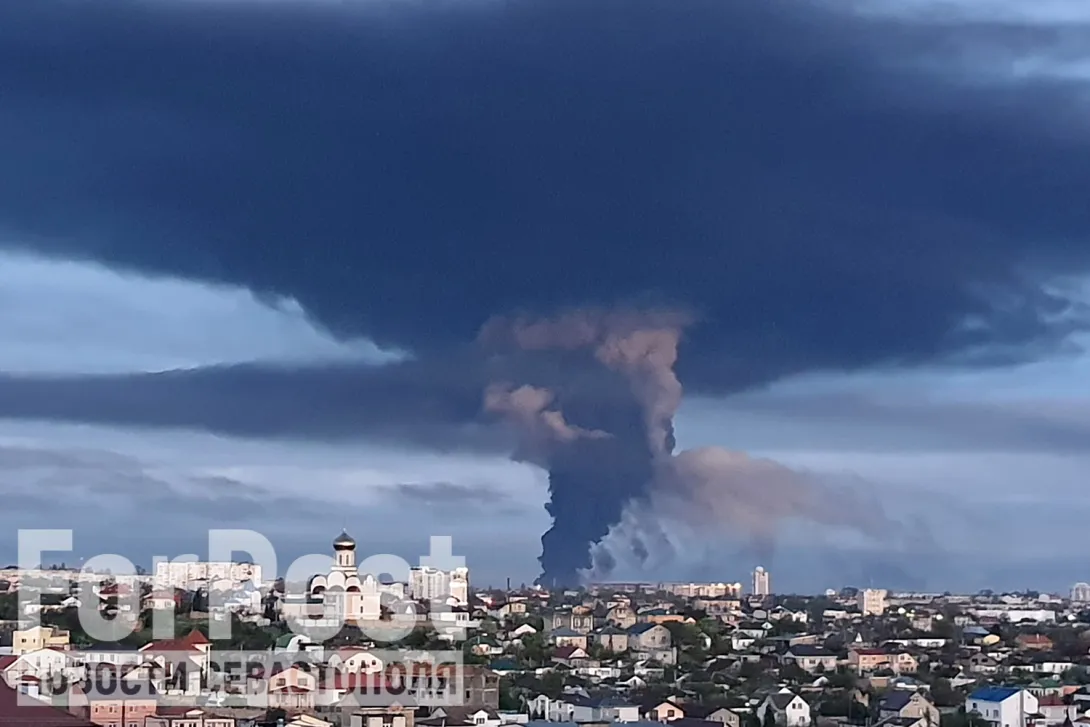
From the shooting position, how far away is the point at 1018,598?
128125 millimetres

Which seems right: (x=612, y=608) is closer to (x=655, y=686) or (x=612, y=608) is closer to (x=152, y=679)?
(x=655, y=686)

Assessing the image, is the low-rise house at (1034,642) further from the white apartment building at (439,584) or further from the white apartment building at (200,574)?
the white apartment building at (200,574)

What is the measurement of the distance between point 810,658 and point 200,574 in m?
35.1

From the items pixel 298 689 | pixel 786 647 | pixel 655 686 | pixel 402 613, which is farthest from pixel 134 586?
pixel 298 689

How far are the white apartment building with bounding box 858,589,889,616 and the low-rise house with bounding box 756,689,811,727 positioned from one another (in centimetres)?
5833

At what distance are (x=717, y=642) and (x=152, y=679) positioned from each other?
3053 cm

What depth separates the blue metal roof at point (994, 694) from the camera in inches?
1522

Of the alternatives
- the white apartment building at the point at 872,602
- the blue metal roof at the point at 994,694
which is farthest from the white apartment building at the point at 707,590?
the blue metal roof at the point at 994,694

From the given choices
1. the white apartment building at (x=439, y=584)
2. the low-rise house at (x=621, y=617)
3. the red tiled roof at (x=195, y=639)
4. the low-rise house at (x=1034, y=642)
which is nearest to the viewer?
the red tiled roof at (x=195, y=639)

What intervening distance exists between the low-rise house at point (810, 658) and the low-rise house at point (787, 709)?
38.3 feet

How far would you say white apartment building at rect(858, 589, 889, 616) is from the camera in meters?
98.8

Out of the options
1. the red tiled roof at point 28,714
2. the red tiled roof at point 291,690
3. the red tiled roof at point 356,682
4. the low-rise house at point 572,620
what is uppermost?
the low-rise house at point 572,620

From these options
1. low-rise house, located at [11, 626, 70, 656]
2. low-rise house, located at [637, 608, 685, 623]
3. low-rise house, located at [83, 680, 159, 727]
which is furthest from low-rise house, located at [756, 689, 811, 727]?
low-rise house, located at [637, 608, 685, 623]

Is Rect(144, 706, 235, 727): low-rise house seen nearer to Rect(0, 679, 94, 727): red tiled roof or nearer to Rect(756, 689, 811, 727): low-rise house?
Rect(0, 679, 94, 727): red tiled roof
